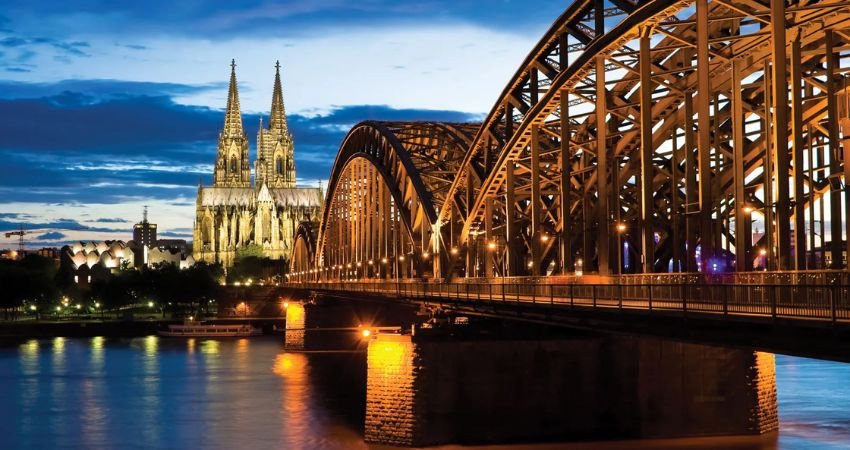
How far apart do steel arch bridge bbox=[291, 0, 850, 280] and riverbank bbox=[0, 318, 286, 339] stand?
78.9m

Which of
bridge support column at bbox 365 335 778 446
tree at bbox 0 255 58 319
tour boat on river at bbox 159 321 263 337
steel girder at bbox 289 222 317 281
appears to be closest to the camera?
bridge support column at bbox 365 335 778 446

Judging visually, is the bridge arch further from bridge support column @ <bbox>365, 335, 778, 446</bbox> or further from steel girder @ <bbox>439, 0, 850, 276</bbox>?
bridge support column @ <bbox>365, 335, 778, 446</bbox>

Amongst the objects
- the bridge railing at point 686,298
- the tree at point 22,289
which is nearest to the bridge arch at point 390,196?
the bridge railing at point 686,298

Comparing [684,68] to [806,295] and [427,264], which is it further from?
[427,264]

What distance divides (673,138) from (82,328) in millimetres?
126499

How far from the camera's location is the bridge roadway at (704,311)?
25750 millimetres

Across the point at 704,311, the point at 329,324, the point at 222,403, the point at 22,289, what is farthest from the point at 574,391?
the point at 22,289

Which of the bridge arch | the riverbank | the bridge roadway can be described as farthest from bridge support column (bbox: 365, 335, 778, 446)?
the riverbank

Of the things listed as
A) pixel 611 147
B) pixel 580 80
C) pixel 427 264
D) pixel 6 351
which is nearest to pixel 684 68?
pixel 580 80

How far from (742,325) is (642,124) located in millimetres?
13629

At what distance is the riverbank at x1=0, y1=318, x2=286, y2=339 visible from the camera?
160 metres

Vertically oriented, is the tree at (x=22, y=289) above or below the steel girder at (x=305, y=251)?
below

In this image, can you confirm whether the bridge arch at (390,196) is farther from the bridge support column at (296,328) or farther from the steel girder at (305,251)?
the steel girder at (305,251)

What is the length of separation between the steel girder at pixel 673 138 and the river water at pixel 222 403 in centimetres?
959
